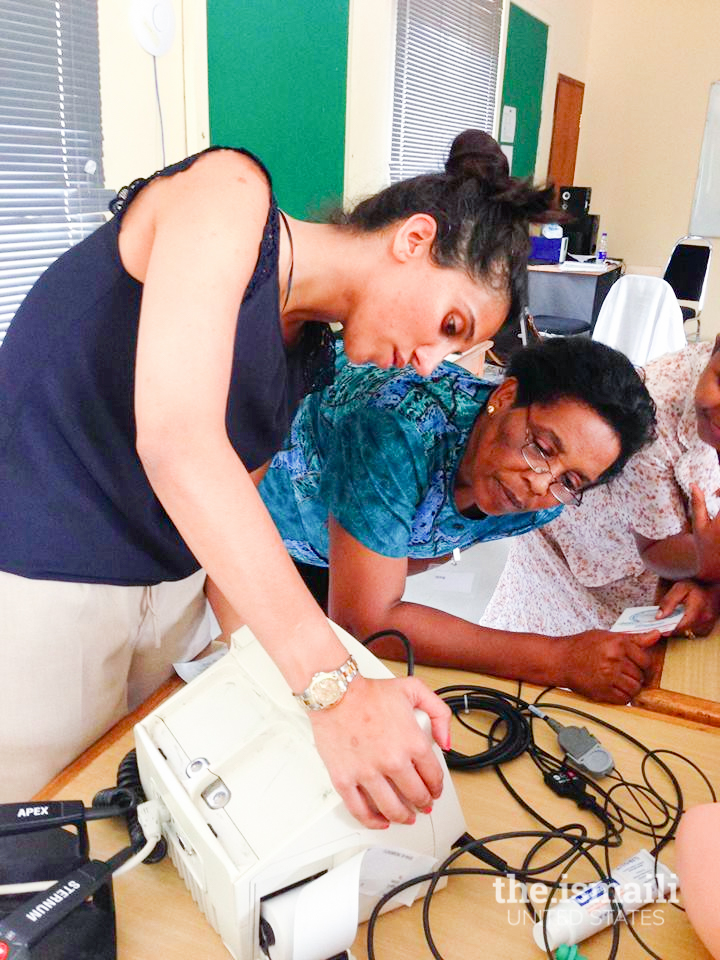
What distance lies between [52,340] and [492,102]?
5.50 m

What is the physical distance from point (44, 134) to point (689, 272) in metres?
4.59

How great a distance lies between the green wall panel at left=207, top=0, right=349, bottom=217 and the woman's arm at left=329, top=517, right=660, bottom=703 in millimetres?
1708

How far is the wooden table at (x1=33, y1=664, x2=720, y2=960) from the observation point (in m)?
0.68

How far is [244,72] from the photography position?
2734 millimetres

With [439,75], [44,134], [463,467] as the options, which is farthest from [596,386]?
[439,75]

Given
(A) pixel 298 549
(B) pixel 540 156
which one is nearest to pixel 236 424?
(A) pixel 298 549

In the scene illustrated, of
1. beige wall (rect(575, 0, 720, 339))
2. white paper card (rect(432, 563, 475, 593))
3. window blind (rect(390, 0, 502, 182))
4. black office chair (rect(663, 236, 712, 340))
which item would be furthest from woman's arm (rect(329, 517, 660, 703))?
beige wall (rect(575, 0, 720, 339))

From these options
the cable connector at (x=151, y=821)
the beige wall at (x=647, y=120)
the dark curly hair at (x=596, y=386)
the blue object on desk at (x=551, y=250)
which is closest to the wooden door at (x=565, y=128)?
the beige wall at (x=647, y=120)

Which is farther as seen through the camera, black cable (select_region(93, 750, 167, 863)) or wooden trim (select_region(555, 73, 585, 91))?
wooden trim (select_region(555, 73, 585, 91))

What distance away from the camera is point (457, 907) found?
72 cm

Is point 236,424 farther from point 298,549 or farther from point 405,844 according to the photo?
point 298,549

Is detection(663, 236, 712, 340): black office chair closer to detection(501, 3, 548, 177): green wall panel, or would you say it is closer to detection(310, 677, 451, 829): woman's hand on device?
detection(501, 3, 548, 177): green wall panel

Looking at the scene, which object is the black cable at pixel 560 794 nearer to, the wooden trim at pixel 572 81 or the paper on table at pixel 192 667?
the paper on table at pixel 192 667

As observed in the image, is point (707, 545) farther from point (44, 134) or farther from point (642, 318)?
point (642, 318)
